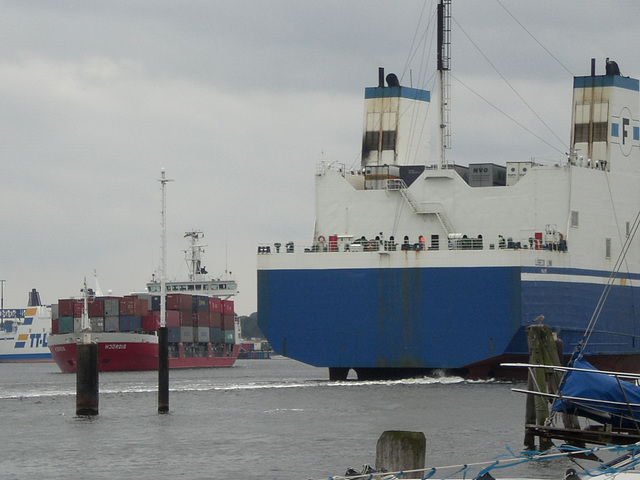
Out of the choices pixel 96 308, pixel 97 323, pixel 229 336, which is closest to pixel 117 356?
pixel 97 323

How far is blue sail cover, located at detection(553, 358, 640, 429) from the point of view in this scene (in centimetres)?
1719

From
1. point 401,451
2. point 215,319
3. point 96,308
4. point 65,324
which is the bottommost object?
point 215,319

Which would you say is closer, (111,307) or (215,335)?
(111,307)

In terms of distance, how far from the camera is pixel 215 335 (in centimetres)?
10031

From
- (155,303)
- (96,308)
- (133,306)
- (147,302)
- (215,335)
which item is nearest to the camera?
(96,308)

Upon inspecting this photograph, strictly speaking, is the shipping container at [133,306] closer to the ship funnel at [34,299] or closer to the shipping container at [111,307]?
the shipping container at [111,307]

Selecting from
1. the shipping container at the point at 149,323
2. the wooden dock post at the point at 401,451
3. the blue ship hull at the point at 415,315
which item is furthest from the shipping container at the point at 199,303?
the wooden dock post at the point at 401,451

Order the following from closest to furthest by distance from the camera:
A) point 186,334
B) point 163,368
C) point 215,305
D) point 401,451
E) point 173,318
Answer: point 401,451, point 163,368, point 173,318, point 186,334, point 215,305

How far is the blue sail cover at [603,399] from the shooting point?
17.2 meters

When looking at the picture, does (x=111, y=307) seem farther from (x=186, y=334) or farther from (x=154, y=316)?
(x=186, y=334)

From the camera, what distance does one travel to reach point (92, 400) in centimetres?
3450

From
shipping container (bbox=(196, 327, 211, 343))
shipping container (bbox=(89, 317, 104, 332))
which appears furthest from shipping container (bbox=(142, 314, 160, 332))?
shipping container (bbox=(196, 327, 211, 343))

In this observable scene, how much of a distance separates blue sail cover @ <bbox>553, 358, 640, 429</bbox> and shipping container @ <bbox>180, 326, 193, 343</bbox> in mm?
75445

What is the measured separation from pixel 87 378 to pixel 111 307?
51.6 metres
